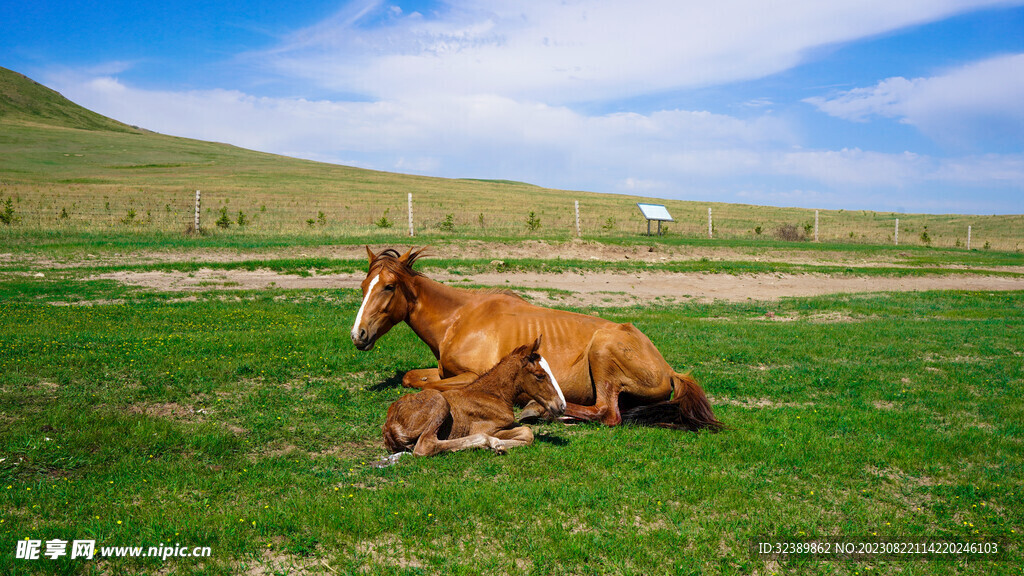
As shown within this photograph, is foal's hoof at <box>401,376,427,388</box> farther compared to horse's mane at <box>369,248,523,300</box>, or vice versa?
foal's hoof at <box>401,376,427,388</box>

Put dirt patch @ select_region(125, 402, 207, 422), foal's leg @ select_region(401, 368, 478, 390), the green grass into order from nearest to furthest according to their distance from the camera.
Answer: the green grass
dirt patch @ select_region(125, 402, 207, 422)
foal's leg @ select_region(401, 368, 478, 390)

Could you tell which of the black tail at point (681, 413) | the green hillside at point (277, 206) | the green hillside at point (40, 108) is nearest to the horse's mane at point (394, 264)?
the black tail at point (681, 413)

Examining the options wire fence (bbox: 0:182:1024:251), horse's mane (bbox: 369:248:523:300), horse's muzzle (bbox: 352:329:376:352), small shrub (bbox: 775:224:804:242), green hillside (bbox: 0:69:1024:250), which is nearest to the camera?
horse's muzzle (bbox: 352:329:376:352)

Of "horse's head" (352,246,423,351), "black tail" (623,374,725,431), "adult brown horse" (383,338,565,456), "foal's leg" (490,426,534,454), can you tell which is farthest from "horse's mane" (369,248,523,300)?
"black tail" (623,374,725,431)

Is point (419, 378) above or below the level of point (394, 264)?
below

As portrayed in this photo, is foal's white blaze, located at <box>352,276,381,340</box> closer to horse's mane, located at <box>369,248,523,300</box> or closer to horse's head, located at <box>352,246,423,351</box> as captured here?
horse's head, located at <box>352,246,423,351</box>

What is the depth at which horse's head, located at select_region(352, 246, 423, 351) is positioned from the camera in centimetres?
718

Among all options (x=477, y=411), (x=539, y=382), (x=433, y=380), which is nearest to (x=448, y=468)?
(x=477, y=411)

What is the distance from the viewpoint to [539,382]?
21.5 feet

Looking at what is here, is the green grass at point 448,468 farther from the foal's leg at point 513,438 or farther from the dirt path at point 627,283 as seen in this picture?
the dirt path at point 627,283

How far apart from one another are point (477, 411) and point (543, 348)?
145cm

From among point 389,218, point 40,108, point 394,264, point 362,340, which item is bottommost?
point 362,340

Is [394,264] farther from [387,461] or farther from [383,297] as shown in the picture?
[387,461]

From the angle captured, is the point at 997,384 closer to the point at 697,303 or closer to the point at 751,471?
the point at 751,471
